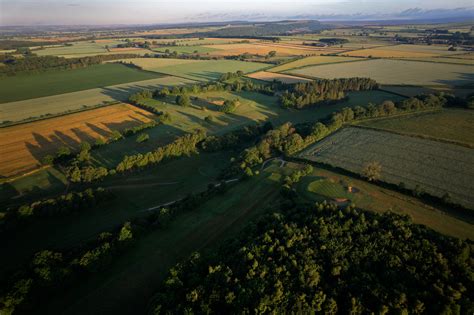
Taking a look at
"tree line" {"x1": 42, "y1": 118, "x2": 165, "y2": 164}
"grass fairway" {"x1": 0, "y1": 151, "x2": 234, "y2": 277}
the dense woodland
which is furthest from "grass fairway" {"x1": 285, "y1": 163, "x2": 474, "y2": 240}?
"tree line" {"x1": 42, "y1": 118, "x2": 165, "y2": 164}

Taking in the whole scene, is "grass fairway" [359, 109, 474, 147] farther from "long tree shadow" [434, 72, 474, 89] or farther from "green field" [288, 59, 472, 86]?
"green field" [288, 59, 472, 86]

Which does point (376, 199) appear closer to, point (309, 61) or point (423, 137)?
point (423, 137)

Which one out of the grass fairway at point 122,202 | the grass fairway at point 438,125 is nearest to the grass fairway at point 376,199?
the grass fairway at point 122,202

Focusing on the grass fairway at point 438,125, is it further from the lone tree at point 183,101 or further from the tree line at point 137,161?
the lone tree at point 183,101

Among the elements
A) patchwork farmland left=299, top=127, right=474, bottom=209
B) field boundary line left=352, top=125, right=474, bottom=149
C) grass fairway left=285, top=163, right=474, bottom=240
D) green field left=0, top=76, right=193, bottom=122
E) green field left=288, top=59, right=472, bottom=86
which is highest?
green field left=288, top=59, right=472, bottom=86

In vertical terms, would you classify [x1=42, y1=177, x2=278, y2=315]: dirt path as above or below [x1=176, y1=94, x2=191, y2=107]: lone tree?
below

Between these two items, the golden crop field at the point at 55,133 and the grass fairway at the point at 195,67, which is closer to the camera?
the golden crop field at the point at 55,133

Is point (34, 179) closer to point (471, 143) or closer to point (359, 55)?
point (471, 143)
